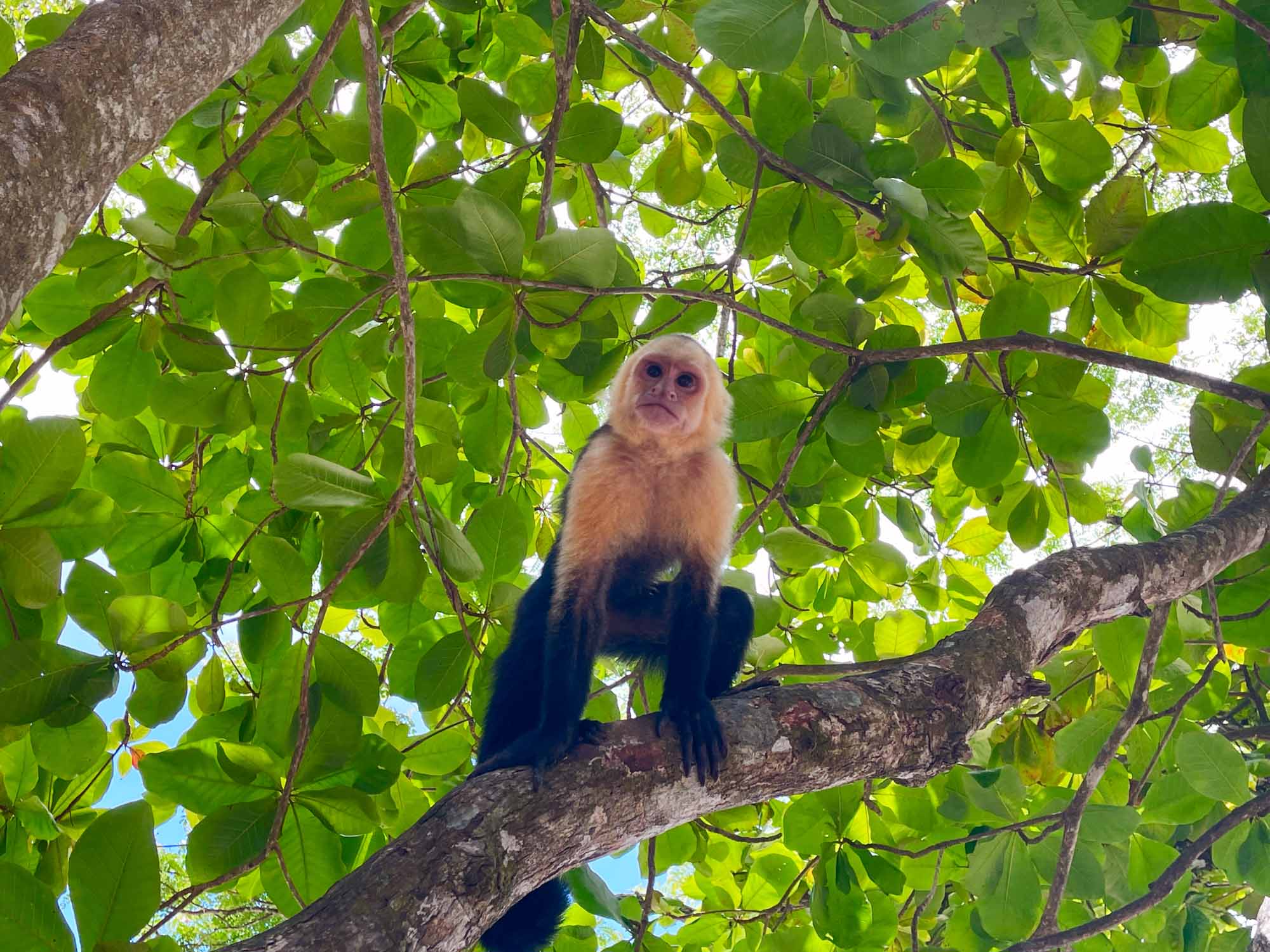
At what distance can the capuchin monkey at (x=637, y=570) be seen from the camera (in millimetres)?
2373

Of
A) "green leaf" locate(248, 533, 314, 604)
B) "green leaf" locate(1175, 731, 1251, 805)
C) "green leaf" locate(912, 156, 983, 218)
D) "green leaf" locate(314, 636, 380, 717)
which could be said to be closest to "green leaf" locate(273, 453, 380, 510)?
"green leaf" locate(248, 533, 314, 604)

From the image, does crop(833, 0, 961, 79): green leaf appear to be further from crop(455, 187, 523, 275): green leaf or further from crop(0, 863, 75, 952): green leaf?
crop(0, 863, 75, 952): green leaf

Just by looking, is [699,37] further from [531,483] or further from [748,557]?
[748,557]

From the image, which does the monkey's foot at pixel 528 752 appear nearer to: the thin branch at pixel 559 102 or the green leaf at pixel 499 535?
the green leaf at pixel 499 535

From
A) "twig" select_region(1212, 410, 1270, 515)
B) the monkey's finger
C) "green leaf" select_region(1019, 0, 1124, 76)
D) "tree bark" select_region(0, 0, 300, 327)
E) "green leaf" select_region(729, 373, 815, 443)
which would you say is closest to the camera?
"tree bark" select_region(0, 0, 300, 327)

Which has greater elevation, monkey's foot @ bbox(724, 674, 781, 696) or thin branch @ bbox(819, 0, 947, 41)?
thin branch @ bbox(819, 0, 947, 41)

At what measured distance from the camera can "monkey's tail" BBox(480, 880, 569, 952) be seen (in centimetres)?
225

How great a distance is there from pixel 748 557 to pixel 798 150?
5.87 ft

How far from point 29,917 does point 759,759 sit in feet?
3.78

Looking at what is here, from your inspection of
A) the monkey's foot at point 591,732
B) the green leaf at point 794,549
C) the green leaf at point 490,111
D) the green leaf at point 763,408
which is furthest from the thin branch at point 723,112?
the monkey's foot at point 591,732

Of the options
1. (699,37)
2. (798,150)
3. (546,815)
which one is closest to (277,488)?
(546,815)

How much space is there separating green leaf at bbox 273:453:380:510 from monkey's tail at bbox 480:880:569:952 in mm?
1016

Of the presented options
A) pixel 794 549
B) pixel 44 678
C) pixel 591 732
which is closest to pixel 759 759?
pixel 591 732

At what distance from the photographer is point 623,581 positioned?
2.89 meters
